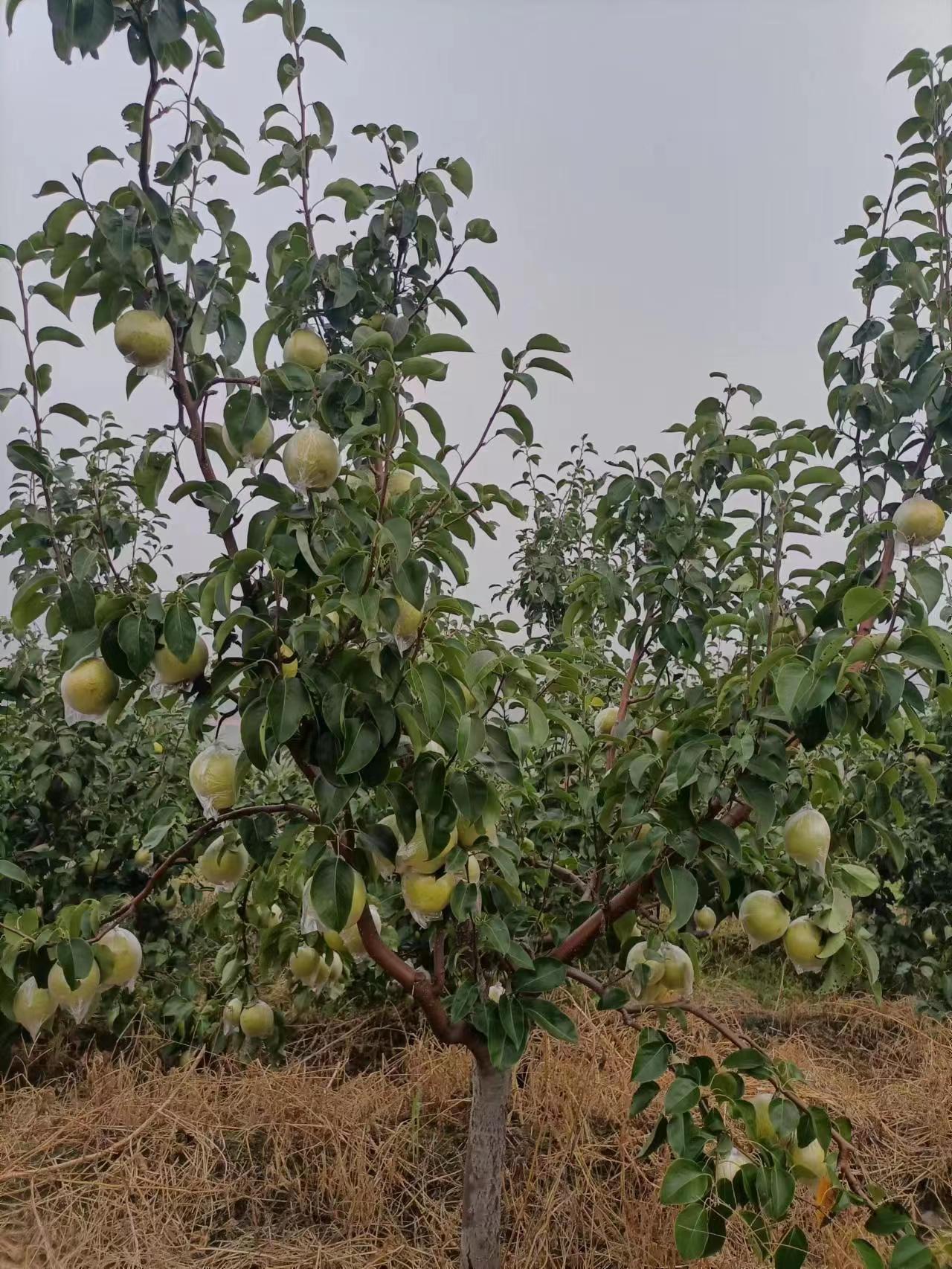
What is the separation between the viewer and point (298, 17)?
4.04ft

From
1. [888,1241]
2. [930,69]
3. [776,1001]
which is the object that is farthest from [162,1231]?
[930,69]

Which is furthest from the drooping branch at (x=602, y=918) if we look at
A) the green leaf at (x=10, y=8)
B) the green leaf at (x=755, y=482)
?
the green leaf at (x=10, y=8)

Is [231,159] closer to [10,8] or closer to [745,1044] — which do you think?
[10,8]

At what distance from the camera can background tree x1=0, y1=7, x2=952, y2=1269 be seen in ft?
3.09

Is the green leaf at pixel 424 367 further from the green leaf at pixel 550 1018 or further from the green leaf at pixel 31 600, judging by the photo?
the green leaf at pixel 550 1018

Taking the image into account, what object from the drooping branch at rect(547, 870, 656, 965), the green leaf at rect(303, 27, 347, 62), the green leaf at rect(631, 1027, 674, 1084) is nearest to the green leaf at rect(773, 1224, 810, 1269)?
the green leaf at rect(631, 1027, 674, 1084)

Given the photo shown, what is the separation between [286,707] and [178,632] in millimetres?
140

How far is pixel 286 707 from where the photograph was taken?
913mm

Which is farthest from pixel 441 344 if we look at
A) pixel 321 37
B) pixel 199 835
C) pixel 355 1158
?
pixel 355 1158

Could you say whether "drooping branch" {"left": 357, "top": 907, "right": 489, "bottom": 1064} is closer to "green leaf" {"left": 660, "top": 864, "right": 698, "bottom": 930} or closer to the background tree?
the background tree

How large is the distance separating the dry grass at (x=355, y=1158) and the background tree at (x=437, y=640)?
1.06 feet

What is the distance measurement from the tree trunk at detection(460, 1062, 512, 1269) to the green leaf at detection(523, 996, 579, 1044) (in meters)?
0.25

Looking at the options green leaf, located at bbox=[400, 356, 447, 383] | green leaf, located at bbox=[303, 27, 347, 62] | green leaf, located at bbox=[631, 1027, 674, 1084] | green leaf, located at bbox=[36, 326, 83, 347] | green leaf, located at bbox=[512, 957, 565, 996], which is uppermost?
green leaf, located at bbox=[303, 27, 347, 62]

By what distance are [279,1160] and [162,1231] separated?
0.26 meters
